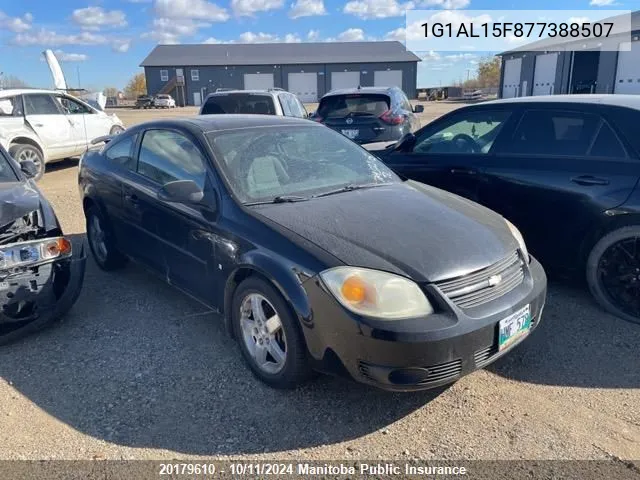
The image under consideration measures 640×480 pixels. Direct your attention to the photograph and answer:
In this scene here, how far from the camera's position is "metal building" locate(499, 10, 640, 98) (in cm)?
2839

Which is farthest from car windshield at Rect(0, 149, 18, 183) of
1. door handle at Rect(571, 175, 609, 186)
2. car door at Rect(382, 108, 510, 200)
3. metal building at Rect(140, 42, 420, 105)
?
metal building at Rect(140, 42, 420, 105)

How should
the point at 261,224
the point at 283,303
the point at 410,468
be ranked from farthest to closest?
the point at 261,224
the point at 283,303
the point at 410,468

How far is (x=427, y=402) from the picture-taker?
2.97 m

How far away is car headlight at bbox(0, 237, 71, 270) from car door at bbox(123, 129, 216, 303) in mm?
621

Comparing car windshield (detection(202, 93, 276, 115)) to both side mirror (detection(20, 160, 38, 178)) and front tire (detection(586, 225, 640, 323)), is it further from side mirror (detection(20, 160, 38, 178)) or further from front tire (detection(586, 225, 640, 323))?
front tire (detection(586, 225, 640, 323))

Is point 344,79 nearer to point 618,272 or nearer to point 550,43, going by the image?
point 550,43

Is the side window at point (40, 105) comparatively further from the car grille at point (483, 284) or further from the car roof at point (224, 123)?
the car grille at point (483, 284)

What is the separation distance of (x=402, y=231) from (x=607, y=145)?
210 cm

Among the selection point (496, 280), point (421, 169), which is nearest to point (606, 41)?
point (421, 169)

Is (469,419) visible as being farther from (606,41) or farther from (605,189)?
(606,41)

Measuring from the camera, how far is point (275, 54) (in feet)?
202

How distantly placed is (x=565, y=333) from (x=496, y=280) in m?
1.26

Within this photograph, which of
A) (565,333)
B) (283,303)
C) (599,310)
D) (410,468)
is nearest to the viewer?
(410,468)

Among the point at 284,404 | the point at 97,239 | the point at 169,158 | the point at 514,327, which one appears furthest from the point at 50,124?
the point at 514,327
